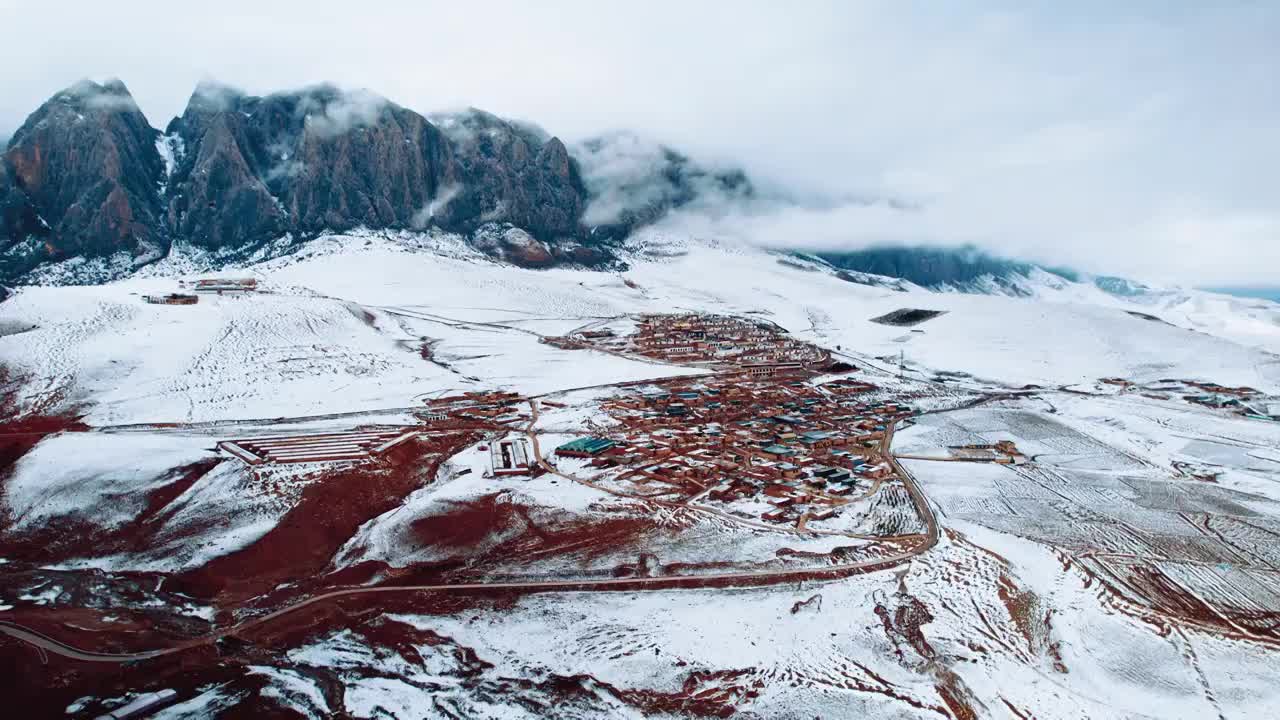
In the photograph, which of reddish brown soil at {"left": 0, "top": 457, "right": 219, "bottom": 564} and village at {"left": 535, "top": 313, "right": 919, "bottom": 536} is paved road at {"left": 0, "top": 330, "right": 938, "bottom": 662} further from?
reddish brown soil at {"left": 0, "top": 457, "right": 219, "bottom": 564}

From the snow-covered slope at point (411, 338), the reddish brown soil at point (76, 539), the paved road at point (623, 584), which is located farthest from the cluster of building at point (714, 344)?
the reddish brown soil at point (76, 539)

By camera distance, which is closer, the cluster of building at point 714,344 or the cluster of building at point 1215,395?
the cluster of building at point 1215,395

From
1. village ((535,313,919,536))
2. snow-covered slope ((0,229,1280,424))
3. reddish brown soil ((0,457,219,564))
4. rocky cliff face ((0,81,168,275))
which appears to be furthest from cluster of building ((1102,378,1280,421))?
rocky cliff face ((0,81,168,275))

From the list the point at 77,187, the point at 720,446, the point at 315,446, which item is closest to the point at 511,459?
the point at 315,446

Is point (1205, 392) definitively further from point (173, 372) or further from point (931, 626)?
point (173, 372)

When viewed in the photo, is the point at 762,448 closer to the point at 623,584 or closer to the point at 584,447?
the point at 584,447

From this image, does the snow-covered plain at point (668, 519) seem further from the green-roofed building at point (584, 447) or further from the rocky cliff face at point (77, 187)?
the rocky cliff face at point (77, 187)
